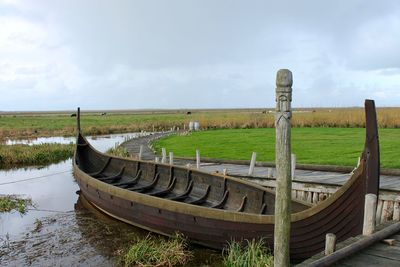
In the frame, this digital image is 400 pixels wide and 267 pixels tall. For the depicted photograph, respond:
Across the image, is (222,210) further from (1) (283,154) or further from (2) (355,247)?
(1) (283,154)

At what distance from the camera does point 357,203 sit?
22.1 ft

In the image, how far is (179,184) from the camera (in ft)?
42.3

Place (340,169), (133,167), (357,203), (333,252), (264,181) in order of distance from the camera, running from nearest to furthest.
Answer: (333,252) < (357,203) < (264,181) < (340,169) < (133,167)

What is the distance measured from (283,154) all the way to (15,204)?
42.8 ft

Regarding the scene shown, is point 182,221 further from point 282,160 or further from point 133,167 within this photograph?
point 133,167

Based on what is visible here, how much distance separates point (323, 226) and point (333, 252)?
1.28 metres

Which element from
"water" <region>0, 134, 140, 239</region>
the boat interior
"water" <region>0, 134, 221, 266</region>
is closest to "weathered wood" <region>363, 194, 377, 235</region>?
the boat interior

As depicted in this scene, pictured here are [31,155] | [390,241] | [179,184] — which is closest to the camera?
[390,241]

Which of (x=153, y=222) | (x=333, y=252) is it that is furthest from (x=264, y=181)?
(x=333, y=252)

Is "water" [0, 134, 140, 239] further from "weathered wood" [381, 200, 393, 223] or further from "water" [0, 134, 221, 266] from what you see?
"weathered wood" [381, 200, 393, 223]

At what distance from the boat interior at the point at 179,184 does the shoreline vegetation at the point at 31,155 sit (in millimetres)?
8772

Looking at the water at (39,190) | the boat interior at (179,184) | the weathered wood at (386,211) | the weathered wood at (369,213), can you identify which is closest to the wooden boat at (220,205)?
the boat interior at (179,184)

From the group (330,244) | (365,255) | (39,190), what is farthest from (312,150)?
(330,244)

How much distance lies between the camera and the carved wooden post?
4.90 meters
